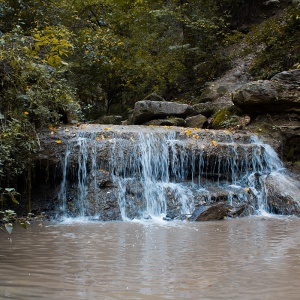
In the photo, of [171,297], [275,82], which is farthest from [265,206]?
[171,297]

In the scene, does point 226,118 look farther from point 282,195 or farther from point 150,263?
point 150,263

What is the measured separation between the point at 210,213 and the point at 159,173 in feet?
6.77

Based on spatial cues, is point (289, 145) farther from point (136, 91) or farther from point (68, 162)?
point (136, 91)

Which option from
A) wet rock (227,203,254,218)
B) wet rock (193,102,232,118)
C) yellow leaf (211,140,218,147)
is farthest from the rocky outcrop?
wet rock (227,203,254,218)

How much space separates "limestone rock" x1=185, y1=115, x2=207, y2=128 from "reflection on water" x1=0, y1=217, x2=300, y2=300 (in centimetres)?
694

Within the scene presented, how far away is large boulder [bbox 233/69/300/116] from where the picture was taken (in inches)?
435

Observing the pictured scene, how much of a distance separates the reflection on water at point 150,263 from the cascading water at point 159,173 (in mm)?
2126

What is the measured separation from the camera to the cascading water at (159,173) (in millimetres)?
8156

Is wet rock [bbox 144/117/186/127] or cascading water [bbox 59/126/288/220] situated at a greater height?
wet rock [bbox 144/117/186/127]

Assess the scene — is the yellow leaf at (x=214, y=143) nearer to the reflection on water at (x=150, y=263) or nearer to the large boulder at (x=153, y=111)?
the large boulder at (x=153, y=111)

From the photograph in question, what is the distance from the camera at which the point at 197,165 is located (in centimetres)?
942

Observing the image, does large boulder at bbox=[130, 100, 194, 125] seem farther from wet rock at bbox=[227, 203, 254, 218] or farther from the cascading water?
wet rock at bbox=[227, 203, 254, 218]

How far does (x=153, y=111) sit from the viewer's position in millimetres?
12484

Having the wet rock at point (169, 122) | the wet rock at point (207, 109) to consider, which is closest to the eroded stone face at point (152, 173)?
the wet rock at point (169, 122)
